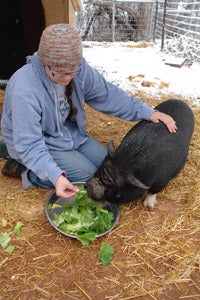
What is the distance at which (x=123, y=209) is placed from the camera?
3.14 m

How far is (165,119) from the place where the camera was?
10.5 ft

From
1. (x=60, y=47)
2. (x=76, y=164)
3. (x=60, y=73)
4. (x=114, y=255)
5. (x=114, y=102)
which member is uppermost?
(x=60, y=47)

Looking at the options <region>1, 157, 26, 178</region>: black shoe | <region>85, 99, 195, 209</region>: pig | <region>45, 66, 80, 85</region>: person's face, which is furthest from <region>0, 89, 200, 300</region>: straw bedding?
<region>45, 66, 80, 85</region>: person's face

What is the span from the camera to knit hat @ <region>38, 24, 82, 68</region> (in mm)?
2393

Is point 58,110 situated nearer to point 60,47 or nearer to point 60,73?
point 60,73

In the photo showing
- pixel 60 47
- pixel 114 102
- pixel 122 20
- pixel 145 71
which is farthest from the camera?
pixel 122 20

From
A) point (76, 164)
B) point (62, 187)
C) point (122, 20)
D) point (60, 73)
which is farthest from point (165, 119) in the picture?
point (122, 20)

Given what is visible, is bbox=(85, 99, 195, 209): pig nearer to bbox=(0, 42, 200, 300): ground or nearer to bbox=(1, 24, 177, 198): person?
bbox=(1, 24, 177, 198): person

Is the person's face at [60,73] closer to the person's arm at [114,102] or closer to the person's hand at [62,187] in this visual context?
the person's arm at [114,102]

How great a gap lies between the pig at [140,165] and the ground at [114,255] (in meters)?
0.27

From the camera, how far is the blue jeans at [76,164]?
10.4 ft

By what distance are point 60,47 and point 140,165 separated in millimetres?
1196

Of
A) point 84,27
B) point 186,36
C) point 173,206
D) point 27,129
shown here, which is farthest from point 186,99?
point 84,27

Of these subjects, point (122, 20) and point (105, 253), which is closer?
point (105, 253)
